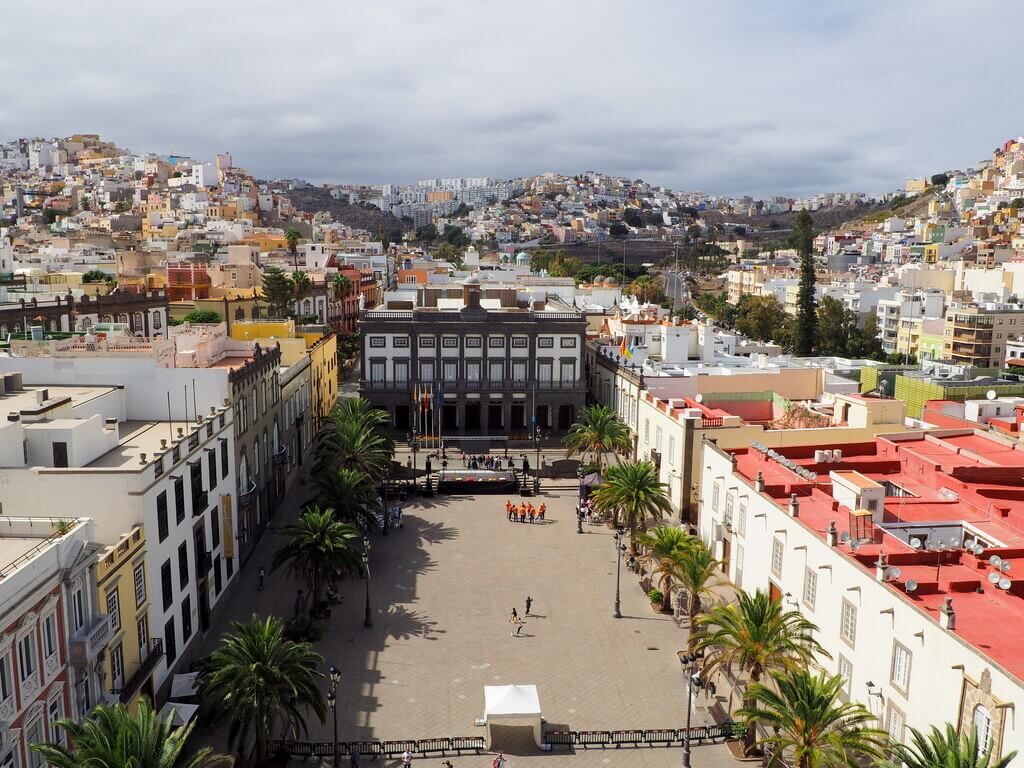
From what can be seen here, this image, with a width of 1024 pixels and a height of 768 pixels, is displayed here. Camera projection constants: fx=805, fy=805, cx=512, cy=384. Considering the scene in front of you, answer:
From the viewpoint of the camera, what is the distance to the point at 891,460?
123 feet

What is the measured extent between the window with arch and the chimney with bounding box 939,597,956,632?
6.48ft

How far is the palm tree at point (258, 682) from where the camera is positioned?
22797mm

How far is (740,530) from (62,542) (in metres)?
25.6

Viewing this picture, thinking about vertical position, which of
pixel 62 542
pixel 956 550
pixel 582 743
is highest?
pixel 62 542

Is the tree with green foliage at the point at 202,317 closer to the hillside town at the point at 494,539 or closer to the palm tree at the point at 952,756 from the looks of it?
the hillside town at the point at 494,539

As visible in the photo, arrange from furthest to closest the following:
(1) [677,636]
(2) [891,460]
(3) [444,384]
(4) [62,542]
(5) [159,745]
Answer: (3) [444,384], (2) [891,460], (1) [677,636], (4) [62,542], (5) [159,745]

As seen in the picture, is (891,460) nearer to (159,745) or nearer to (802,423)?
(802,423)

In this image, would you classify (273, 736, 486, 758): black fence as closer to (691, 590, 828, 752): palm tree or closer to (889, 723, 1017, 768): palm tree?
(691, 590, 828, 752): palm tree

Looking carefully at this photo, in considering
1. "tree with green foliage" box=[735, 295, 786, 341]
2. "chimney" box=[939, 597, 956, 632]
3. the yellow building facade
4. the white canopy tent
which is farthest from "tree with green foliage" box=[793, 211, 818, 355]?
the yellow building facade

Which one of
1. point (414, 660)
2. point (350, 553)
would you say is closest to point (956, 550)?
point (414, 660)

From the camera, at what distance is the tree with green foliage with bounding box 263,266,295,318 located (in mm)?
81250

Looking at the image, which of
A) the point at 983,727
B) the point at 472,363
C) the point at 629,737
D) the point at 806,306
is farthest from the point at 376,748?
the point at 806,306

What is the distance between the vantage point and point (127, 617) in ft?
81.9

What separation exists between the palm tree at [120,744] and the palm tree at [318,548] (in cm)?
1493
